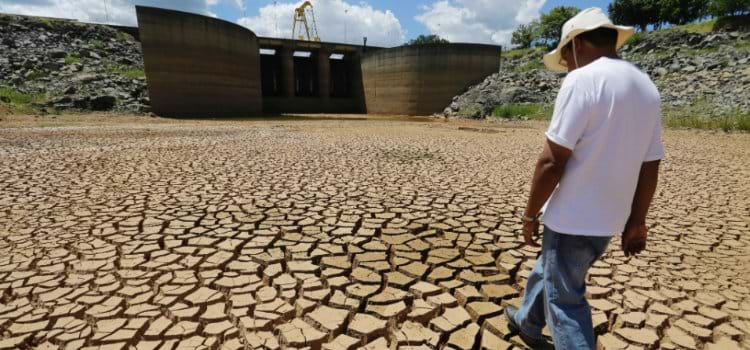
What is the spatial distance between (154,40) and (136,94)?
3.25m

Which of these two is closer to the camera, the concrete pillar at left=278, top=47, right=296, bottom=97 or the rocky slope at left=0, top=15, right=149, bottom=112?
the rocky slope at left=0, top=15, right=149, bottom=112

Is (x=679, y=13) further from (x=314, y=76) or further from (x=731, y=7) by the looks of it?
(x=314, y=76)

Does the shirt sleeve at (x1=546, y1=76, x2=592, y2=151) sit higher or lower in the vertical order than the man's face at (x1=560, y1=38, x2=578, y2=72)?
lower

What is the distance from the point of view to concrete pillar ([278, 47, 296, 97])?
92.2 feet

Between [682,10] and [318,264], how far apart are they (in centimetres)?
4769

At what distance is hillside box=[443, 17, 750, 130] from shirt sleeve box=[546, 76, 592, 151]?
16772mm

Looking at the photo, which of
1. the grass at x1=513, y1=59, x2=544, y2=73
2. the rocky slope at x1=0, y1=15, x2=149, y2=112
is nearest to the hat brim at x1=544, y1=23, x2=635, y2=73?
the rocky slope at x1=0, y1=15, x2=149, y2=112

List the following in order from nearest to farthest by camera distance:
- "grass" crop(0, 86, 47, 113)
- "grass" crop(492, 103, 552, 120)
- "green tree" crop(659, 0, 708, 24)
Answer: "grass" crop(0, 86, 47, 113)
"grass" crop(492, 103, 552, 120)
"green tree" crop(659, 0, 708, 24)

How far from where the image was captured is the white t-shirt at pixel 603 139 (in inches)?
45.6

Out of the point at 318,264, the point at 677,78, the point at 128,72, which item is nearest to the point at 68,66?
the point at 128,72

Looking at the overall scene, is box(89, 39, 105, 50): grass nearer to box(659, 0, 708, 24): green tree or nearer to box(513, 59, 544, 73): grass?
box(513, 59, 544, 73): grass

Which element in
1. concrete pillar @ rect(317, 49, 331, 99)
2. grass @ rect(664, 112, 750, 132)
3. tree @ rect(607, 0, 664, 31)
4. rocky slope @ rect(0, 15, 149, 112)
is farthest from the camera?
tree @ rect(607, 0, 664, 31)

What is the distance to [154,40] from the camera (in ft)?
58.2

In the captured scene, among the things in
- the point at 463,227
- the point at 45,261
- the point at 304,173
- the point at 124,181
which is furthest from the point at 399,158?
the point at 45,261
